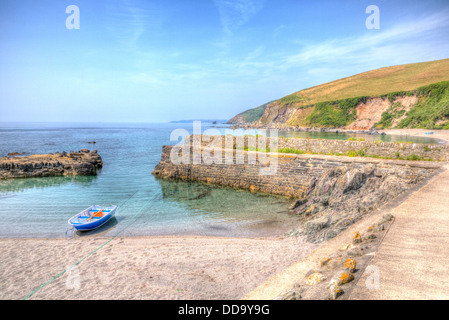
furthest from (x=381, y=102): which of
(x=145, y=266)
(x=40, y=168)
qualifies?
(x=145, y=266)

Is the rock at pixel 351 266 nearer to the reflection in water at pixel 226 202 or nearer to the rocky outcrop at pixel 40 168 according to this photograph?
the reflection in water at pixel 226 202

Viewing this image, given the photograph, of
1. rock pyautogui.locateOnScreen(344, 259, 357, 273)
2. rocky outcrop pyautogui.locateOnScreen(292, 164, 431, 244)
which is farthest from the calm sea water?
rock pyautogui.locateOnScreen(344, 259, 357, 273)

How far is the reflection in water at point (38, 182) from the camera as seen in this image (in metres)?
18.3

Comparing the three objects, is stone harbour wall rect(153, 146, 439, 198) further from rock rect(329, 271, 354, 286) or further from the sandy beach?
rock rect(329, 271, 354, 286)

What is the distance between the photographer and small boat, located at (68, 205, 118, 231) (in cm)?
1012

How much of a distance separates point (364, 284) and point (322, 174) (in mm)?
10986

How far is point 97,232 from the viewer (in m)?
10.3

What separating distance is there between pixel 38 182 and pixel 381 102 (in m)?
78.4

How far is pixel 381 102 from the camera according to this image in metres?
69.5

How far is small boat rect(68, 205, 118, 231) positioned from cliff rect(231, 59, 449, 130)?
55.7 metres

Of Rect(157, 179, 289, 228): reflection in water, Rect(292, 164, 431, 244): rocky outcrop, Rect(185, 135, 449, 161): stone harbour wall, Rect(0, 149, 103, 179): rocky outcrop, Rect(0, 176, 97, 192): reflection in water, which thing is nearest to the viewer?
Rect(292, 164, 431, 244): rocky outcrop

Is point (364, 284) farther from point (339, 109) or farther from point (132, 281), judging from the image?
point (339, 109)

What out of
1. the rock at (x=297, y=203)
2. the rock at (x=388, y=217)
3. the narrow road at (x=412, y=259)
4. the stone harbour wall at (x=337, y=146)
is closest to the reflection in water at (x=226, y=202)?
the rock at (x=297, y=203)

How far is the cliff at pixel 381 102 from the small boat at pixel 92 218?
183ft
